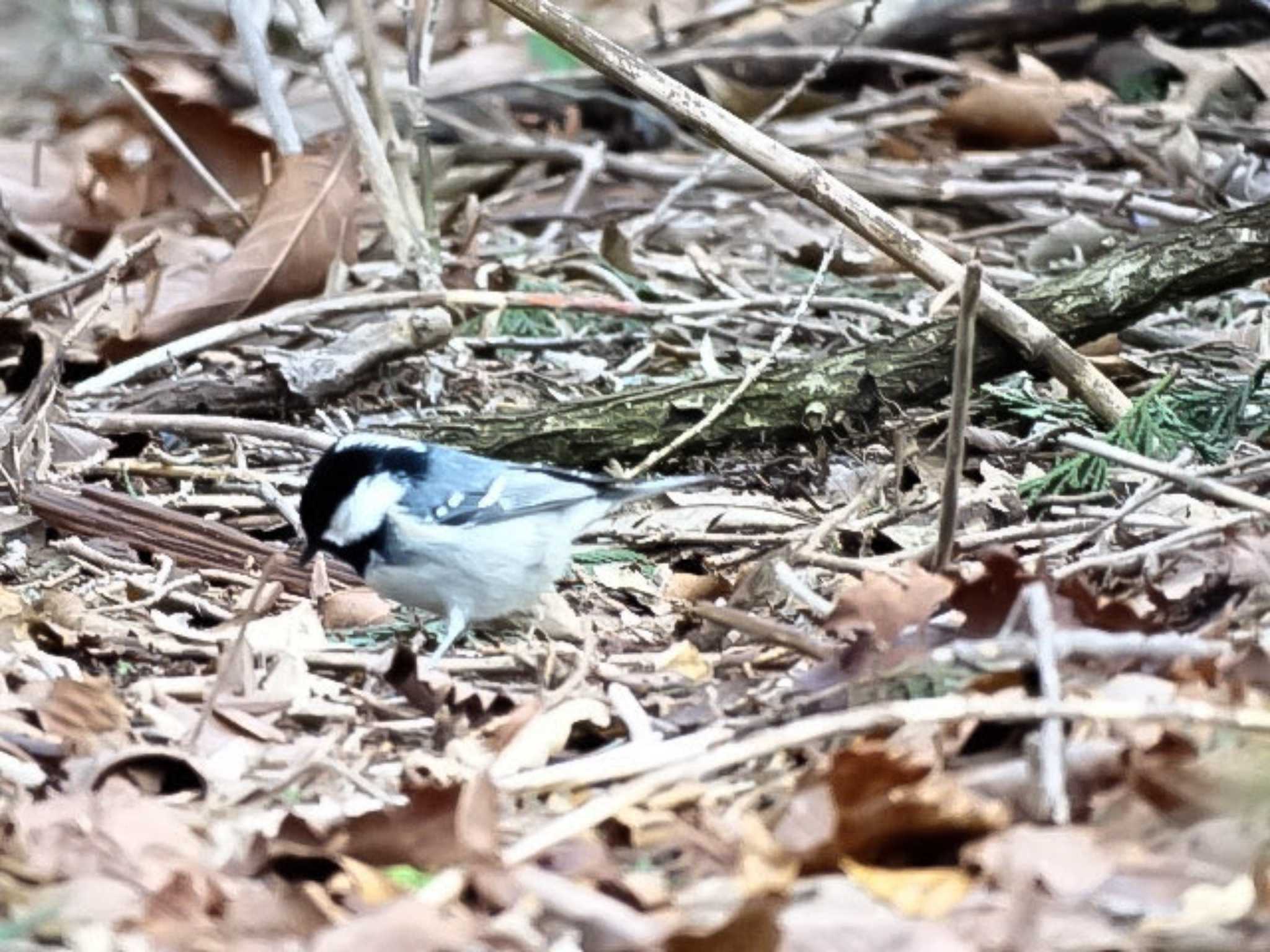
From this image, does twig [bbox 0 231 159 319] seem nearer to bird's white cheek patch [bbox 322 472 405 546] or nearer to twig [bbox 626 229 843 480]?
bird's white cheek patch [bbox 322 472 405 546]

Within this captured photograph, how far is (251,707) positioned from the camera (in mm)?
3229

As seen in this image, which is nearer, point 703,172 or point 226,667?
point 226,667

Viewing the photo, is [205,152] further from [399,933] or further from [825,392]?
[399,933]

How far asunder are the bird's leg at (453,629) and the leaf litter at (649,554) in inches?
2.5

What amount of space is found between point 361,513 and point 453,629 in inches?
10.9

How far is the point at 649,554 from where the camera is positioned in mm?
4277

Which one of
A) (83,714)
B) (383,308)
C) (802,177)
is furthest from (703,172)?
(83,714)

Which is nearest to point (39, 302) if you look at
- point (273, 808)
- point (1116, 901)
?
point (273, 808)

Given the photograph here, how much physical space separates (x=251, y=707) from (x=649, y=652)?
2.47ft

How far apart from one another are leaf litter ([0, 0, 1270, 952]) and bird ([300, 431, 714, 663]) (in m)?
0.11

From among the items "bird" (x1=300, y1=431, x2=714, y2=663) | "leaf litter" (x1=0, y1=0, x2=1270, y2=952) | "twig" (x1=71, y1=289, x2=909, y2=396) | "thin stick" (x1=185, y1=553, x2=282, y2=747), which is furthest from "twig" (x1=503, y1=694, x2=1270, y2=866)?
"twig" (x1=71, y1=289, x2=909, y2=396)

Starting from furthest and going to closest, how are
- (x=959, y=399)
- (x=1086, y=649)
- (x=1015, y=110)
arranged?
(x=1015, y=110) < (x=959, y=399) < (x=1086, y=649)

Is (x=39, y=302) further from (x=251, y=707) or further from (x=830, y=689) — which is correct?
(x=830, y=689)

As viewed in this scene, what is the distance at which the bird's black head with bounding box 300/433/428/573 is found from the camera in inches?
148
